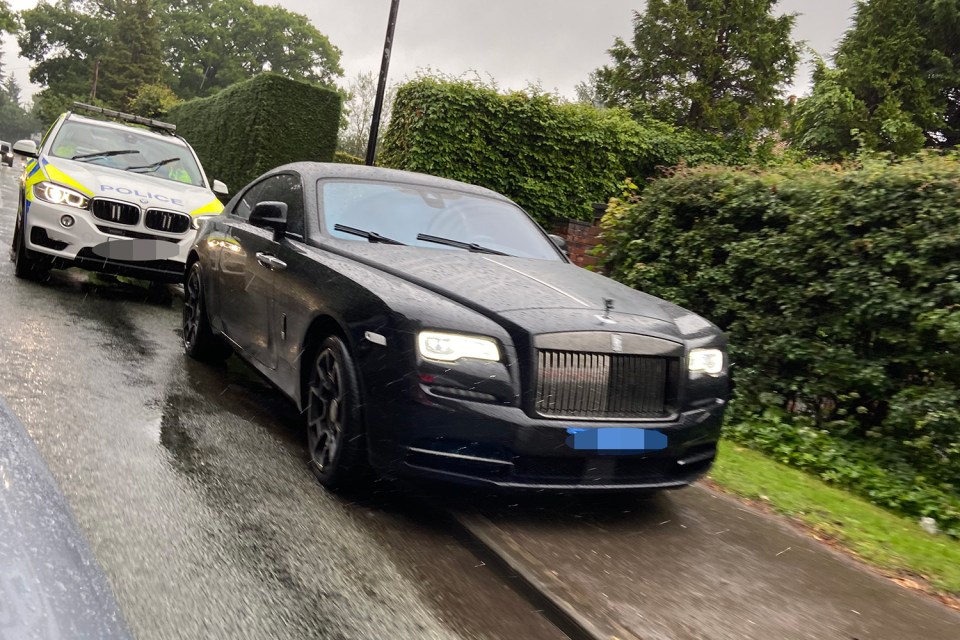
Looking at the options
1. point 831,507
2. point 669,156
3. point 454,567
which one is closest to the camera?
point 454,567

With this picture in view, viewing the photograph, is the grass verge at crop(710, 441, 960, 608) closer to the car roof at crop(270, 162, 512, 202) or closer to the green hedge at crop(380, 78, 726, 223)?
the car roof at crop(270, 162, 512, 202)

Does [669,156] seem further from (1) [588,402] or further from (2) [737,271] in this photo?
(1) [588,402]

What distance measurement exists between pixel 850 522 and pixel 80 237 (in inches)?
281

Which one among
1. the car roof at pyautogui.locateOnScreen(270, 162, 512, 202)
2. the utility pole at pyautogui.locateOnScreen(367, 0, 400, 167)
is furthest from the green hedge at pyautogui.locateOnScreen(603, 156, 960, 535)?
the utility pole at pyautogui.locateOnScreen(367, 0, 400, 167)

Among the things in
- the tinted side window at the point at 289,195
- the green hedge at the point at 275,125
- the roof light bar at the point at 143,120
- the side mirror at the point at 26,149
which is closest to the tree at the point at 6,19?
the green hedge at the point at 275,125

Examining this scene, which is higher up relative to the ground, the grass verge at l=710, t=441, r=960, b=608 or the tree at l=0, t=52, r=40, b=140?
the tree at l=0, t=52, r=40, b=140

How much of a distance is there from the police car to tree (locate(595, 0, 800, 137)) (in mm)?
26153

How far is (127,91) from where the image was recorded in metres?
82.2

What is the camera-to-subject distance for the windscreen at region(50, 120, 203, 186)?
9.21 meters

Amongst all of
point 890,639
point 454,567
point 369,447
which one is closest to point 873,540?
point 890,639

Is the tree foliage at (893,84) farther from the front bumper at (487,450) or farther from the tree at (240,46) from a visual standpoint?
the tree at (240,46)

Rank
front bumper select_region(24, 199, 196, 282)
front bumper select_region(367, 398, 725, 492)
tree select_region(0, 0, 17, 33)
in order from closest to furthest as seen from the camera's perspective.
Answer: front bumper select_region(367, 398, 725, 492) < front bumper select_region(24, 199, 196, 282) < tree select_region(0, 0, 17, 33)

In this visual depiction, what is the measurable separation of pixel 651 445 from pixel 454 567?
3.55 feet

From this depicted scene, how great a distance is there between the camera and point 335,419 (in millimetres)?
4105
